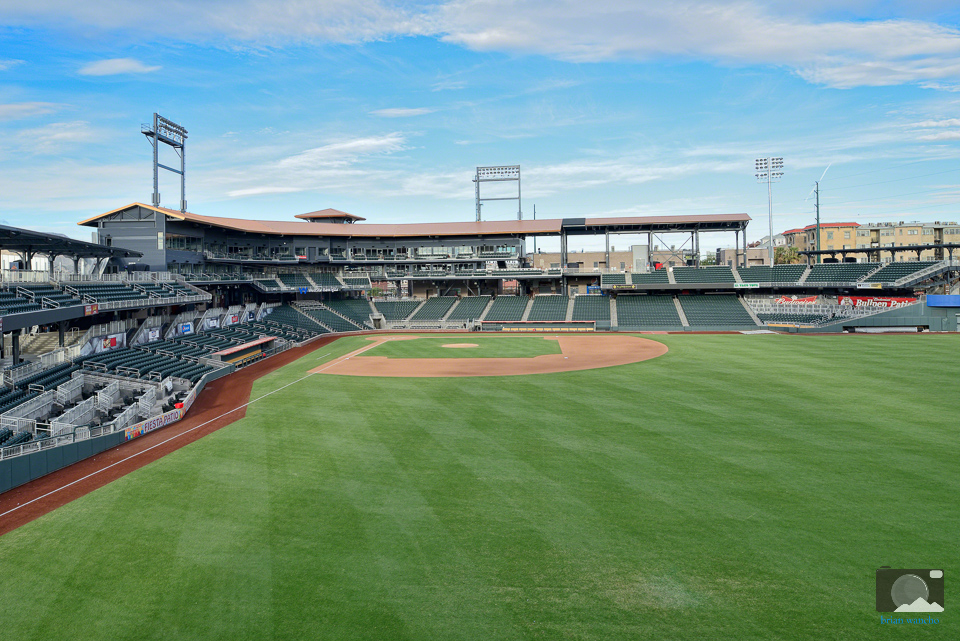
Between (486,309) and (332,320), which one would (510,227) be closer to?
(486,309)

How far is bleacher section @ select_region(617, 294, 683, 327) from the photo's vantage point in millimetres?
56438

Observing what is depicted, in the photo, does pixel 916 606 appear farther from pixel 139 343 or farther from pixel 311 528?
pixel 139 343

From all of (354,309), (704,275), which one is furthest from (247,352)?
(704,275)

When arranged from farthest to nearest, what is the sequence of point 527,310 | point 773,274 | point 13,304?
point 527,310 → point 773,274 → point 13,304

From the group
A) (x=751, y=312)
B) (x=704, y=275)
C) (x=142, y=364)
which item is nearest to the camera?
(x=142, y=364)

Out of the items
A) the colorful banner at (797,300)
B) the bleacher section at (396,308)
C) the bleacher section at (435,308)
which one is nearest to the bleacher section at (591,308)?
the bleacher section at (435,308)

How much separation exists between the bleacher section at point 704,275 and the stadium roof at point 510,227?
5.00m

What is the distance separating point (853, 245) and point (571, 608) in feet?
382

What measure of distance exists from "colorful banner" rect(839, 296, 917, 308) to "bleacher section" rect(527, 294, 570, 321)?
97.7 feet

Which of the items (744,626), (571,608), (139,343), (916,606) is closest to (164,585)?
(571,608)

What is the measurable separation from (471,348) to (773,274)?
1551 inches

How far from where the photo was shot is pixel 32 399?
2044cm

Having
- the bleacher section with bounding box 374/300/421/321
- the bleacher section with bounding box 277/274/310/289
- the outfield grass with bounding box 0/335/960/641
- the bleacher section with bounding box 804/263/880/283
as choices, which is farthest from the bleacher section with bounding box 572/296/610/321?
the outfield grass with bounding box 0/335/960/641

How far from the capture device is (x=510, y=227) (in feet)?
221
